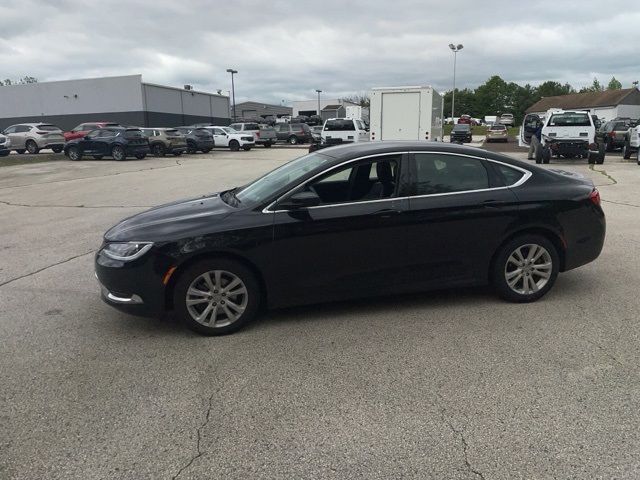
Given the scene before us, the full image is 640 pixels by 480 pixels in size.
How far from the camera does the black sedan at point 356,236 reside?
4.31 meters

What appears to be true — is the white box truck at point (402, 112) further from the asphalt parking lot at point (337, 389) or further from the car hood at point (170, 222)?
the car hood at point (170, 222)

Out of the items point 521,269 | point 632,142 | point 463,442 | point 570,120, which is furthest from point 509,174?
point 632,142

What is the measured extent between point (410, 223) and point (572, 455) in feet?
7.63

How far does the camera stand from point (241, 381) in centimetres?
365

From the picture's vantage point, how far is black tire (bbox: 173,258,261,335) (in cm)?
429

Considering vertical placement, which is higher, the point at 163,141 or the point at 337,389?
the point at 163,141

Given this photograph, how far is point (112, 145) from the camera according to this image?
26.1 metres

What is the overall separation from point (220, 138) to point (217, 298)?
3222 cm

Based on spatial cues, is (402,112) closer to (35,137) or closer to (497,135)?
(35,137)

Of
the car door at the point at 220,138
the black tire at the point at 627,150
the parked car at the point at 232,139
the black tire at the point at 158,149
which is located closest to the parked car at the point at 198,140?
the black tire at the point at 158,149

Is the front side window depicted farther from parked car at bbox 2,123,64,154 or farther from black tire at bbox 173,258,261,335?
parked car at bbox 2,123,64,154

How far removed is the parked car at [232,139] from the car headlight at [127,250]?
30.7 m

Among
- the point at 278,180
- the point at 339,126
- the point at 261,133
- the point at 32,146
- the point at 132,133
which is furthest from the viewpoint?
the point at 261,133

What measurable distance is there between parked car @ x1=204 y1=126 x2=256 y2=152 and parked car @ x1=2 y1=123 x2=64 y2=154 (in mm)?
9417
